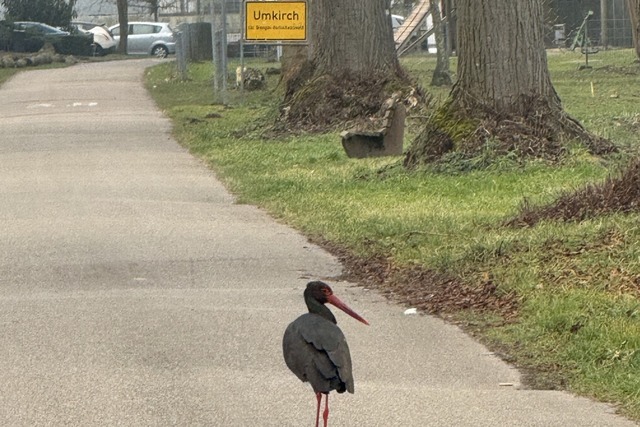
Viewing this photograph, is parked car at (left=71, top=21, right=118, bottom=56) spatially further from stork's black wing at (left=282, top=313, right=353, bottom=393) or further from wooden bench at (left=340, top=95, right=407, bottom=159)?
stork's black wing at (left=282, top=313, right=353, bottom=393)

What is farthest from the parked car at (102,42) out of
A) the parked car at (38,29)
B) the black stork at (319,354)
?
the black stork at (319,354)

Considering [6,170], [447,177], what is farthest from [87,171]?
[447,177]

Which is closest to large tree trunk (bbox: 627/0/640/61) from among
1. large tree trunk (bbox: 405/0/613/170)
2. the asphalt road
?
the asphalt road

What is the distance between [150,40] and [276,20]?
35535mm

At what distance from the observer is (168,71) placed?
42.9m

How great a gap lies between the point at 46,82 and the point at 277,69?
21.8 ft

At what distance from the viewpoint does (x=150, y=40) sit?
60000 millimetres

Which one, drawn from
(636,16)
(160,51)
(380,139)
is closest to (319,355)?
(636,16)

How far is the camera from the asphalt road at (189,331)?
6801mm

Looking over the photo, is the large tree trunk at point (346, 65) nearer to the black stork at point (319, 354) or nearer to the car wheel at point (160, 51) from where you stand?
the black stork at point (319, 354)

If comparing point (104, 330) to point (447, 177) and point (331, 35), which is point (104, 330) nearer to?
point (447, 177)

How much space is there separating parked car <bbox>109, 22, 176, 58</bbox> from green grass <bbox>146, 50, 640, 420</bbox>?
3637 centimetres

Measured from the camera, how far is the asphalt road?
6801 millimetres

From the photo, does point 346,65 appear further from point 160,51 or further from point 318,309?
point 160,51
